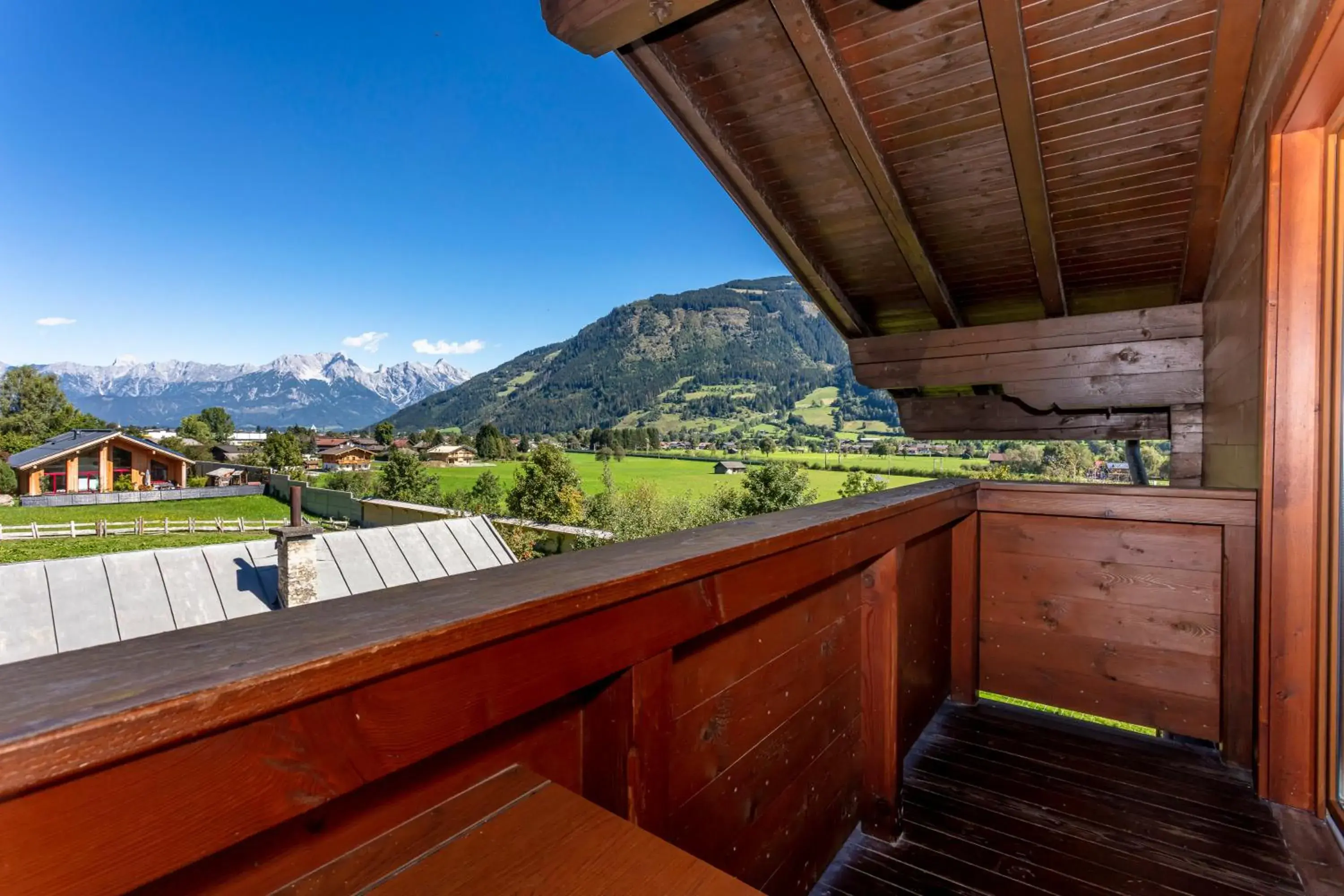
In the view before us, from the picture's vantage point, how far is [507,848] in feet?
1.77

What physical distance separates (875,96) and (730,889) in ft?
8.41

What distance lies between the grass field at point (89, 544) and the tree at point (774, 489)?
21.4 metres

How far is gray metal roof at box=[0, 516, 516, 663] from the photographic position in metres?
5.95

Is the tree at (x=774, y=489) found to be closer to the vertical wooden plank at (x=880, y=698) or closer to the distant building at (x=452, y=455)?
the distant building at (x=452, y=455)

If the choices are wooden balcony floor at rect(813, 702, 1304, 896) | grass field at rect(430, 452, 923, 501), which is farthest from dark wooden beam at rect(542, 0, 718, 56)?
grass field at rect(430, 452, 923, 501)

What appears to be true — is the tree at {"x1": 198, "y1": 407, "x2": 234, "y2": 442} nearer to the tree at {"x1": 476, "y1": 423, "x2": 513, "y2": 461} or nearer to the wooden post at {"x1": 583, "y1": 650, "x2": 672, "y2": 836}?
the tree at {"x1": 476, "y1": 423, "x2": 513, "y2": 461}

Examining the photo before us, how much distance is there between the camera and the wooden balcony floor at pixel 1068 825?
1.41 metres

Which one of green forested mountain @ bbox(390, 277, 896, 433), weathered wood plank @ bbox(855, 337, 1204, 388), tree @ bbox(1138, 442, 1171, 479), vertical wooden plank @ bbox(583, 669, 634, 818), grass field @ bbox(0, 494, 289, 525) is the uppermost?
green forested mountain @ bbox(390, 277, 896, 433)

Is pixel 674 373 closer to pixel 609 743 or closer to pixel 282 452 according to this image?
pixel 282 452

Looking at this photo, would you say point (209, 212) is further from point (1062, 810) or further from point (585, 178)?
point (1062, 810)

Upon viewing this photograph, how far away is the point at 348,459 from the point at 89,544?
19.1m

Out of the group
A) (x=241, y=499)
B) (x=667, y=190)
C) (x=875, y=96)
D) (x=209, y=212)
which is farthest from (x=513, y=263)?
(x=875, y=96)

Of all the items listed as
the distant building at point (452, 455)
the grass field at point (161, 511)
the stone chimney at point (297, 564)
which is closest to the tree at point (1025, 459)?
the stone chimney at point (297, 564)

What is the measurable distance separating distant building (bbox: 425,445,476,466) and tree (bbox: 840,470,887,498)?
2381 cm
